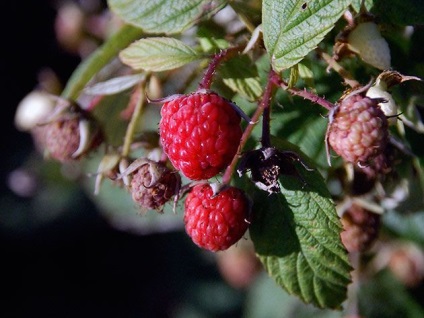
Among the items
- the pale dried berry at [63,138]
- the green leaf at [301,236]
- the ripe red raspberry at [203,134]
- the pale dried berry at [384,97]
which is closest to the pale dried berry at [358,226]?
the green leaf at [301,236]

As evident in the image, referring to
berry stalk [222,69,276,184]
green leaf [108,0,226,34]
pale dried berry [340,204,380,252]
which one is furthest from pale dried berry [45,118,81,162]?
pale dried berry [340,204,380,252]

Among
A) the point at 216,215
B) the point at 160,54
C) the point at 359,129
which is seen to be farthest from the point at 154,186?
the point at 359,129

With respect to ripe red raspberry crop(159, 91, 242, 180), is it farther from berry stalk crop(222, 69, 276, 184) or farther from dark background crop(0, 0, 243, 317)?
dark background crop(0, 0, 243, 317)

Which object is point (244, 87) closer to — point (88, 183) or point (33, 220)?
point (88, 183)

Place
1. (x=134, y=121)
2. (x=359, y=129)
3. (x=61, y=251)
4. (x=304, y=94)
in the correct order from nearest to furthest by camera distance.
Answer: (x=359, y=129), (x=304, y=94), (x=134, y=121), (x=61, y=251)

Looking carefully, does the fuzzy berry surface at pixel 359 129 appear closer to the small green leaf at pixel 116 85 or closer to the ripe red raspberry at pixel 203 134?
the ripe red raspberry at pixel 203 134

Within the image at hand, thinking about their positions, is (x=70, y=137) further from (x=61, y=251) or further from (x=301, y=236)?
(x=61, y=251)
